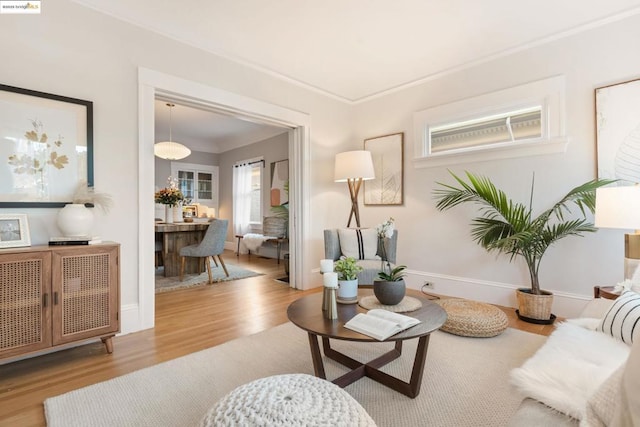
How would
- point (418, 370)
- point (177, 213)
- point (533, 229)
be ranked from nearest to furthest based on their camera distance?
point (418, 370) < point (533, 229) < point (177, 213)

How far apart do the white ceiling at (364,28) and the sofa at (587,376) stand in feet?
7.88

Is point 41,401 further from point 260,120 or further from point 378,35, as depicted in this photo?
point 378,35

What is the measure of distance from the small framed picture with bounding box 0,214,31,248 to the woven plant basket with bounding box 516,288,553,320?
391cm

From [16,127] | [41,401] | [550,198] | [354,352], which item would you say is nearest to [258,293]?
[354,352]

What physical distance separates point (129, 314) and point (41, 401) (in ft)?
3.03

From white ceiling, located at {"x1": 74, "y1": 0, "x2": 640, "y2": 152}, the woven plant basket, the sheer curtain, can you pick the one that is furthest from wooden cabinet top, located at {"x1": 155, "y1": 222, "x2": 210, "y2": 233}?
the woven plant basket

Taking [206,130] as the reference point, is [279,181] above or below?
below

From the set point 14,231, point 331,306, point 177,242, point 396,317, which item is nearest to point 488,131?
point 396,317

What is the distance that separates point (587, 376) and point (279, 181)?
216 inches

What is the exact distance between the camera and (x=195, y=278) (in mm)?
4492

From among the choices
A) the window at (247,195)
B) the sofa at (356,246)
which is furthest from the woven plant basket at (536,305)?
the window at (247,195)

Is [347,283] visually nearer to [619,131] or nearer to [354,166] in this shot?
[354,166]

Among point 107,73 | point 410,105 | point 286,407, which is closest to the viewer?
point 286,407

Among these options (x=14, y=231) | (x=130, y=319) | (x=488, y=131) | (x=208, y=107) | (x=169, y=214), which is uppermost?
(x=208, y=107)
